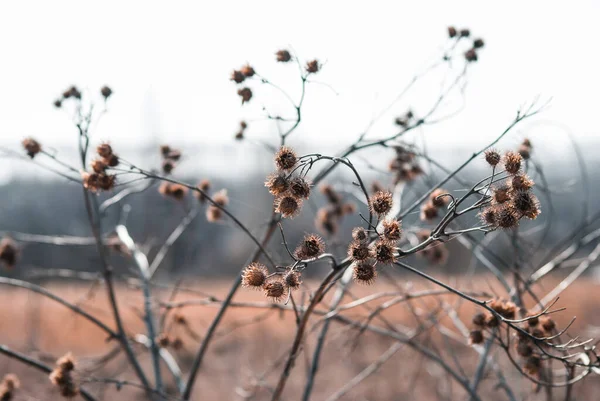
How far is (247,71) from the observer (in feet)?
7.84

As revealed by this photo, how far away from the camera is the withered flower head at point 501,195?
66.2 inches

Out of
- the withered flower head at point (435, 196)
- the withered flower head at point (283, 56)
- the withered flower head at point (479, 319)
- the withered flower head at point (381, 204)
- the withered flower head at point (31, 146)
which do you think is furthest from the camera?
the withered flower head at point (31, 146)

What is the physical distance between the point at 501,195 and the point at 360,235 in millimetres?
368

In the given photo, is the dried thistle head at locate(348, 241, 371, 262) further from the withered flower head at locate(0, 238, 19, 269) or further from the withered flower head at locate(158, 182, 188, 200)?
the withered flower head at locate(0, 238, 19, 269)

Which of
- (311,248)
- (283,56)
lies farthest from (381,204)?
(283,56)

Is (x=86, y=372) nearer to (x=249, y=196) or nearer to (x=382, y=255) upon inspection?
(x=382, y=255)

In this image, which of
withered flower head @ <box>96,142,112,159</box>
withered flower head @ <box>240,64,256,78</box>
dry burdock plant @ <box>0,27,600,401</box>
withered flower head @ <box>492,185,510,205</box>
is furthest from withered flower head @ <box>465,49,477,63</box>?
withered flower head @ <box>96,142,112,159</box>

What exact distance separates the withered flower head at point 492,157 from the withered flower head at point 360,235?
1.35ft

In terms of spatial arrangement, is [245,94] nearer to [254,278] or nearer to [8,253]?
[254,278]

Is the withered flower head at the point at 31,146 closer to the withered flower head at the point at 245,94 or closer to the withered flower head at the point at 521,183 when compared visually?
the withered flower head at the point at 245,94

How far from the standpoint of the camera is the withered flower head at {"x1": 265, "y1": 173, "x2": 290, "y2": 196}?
5.60 feet

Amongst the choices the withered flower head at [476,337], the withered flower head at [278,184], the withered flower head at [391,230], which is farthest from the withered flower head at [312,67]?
the withered flower head at [476,337]

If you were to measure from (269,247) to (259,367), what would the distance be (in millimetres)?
7507

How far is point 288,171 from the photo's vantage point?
5.66 ft
